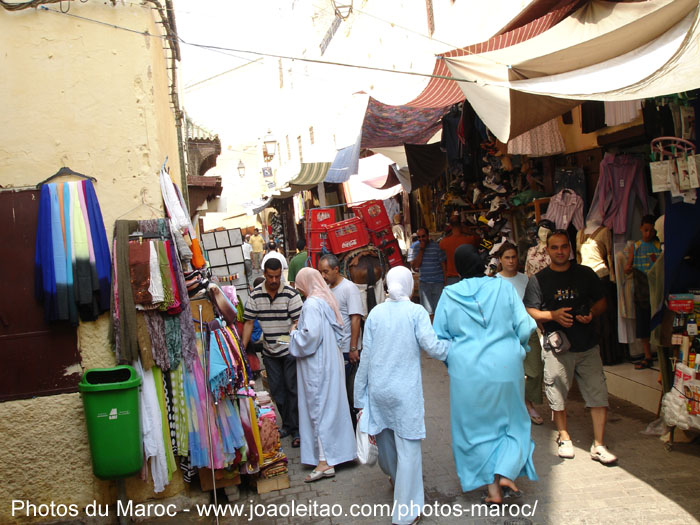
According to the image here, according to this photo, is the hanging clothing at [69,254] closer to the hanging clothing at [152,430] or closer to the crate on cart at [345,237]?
the hanging clothing at [152,430]

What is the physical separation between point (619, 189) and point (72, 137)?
5.09m

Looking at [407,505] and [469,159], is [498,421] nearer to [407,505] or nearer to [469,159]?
[407,505]

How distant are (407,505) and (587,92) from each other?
2840 millimetres

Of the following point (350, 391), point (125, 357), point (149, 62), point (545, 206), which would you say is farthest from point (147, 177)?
point (545, 206)

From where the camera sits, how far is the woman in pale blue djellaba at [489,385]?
3.95m

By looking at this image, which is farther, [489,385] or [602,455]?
[602,455]

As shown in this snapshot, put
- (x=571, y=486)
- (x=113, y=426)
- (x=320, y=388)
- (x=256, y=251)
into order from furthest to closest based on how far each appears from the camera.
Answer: (x=256, y=251) → (x=320, y=388) → (x=571, y=486) → (x=113, y=426)

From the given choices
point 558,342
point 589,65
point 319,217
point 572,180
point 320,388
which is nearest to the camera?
point 589,65

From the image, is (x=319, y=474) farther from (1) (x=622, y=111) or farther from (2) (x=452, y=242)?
(2) (x=452, y=242)

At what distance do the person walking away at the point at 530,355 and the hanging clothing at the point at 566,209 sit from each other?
153 cm

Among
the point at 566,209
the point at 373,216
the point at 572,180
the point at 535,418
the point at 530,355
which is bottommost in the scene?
the point at 535,418

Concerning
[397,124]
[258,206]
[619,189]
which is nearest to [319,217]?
[397,124]

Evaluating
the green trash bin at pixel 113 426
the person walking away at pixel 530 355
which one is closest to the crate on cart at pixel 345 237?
the person walking away at pixel 530 355

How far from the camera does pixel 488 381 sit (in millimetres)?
3941
